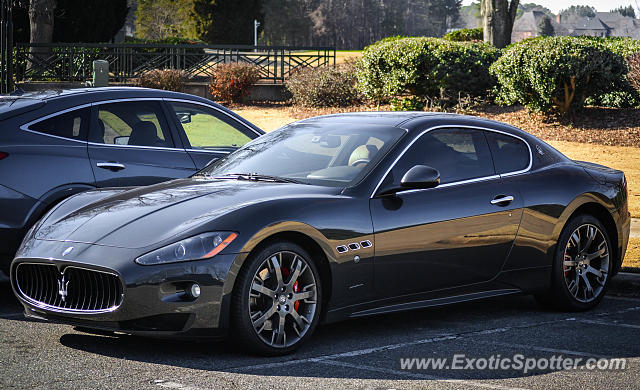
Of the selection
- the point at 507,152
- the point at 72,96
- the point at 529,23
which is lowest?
the point at 507,152

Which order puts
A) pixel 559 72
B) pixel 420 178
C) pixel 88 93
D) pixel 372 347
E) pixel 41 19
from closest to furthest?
pixel 372 347 < pixel 420 178 < pixel 88 93 < pixel 559 72 < pixel 41 19

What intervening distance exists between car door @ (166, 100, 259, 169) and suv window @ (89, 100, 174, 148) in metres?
0.17

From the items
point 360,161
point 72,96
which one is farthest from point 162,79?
point 360,161

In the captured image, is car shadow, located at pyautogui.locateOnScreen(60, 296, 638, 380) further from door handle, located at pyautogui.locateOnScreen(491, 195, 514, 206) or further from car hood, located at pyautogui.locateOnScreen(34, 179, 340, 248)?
door handle, located at pyautogui.locateOnScreen(491, 195, 514, 206)

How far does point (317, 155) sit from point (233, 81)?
22.8 meters

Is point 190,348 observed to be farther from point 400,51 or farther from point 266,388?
point 400,51

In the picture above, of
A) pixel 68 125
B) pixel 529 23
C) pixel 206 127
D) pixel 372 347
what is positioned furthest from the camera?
pixel 529 23

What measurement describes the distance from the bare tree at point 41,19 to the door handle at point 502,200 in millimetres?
30135

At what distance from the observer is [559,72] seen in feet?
63.8

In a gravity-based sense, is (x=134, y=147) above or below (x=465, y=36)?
below

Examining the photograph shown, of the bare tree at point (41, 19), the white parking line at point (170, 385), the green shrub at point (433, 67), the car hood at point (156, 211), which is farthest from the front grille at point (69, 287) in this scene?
the bare tree at point (41, 19)

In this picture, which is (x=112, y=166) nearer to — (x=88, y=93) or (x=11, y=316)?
(x=88, y=93)

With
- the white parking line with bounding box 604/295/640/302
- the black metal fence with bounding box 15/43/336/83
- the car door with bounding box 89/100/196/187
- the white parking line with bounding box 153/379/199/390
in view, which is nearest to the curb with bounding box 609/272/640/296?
the white parking line with bounding box 604/295/640/302

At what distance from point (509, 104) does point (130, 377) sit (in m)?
17.9
